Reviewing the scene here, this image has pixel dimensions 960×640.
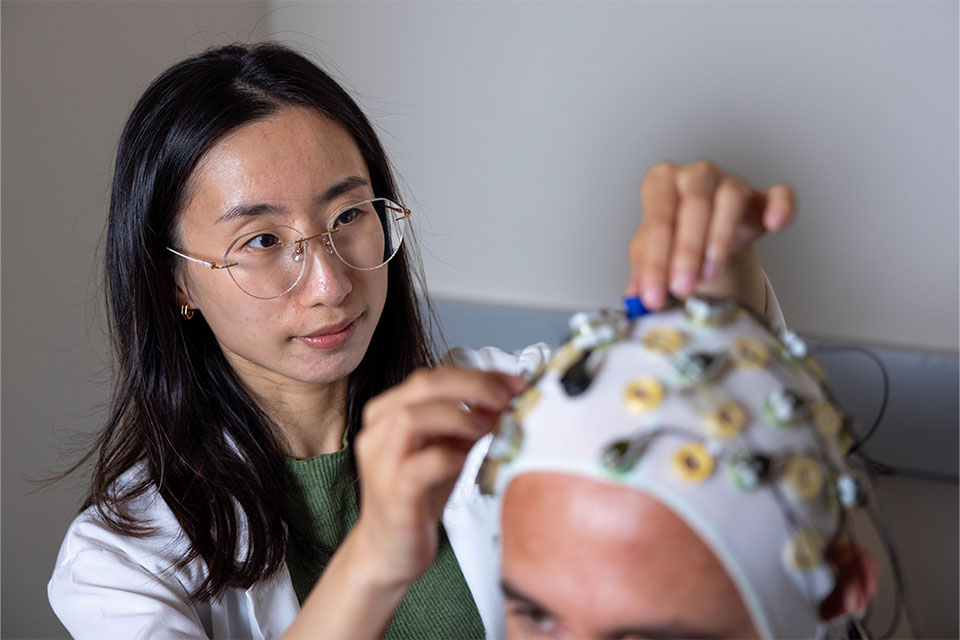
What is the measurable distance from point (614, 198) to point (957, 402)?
2.74 feet

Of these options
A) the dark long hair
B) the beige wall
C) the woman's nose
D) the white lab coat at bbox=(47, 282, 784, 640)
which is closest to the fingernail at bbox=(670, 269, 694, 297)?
the white lab coat at bbox=(47, 282, 784, 640)

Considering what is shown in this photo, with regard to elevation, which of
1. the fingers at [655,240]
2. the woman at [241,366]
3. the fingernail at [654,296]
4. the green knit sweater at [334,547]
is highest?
the fingers at [655,240]

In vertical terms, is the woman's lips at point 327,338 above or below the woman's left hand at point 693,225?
below

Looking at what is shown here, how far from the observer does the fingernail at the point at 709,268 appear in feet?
2.59

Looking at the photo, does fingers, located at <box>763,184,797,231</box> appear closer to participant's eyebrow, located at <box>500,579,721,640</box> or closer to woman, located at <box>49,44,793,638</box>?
woman, located at <box>49,44,793,638</box>

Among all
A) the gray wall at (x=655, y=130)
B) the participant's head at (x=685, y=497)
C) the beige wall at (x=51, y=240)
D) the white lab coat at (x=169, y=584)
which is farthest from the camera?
the beige wall at (x=51, y=240)

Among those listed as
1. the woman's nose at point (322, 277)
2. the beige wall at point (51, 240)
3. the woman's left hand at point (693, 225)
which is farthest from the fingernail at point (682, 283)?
the beige wall at point (51, 240)

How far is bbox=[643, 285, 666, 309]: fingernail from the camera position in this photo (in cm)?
76

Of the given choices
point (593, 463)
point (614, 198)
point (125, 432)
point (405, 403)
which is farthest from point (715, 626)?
point (614, 198)

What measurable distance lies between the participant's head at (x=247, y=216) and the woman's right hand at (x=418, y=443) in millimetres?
533

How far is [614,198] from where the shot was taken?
2068 millimetres

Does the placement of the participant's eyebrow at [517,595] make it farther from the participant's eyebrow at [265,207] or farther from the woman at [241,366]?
the participant's eyebrow at [265,207]

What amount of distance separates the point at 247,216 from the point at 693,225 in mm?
693

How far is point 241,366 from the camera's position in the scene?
1470mm
